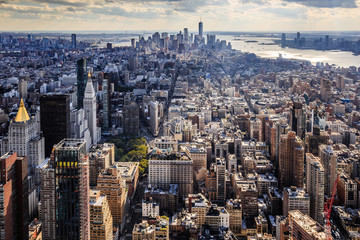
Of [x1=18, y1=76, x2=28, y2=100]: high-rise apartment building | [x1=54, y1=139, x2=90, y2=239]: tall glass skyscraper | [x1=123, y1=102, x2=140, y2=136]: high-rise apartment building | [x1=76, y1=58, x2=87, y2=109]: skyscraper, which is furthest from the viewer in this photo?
[x1=18, y1=76, x2=28, y2=100]: high-rise apartment building

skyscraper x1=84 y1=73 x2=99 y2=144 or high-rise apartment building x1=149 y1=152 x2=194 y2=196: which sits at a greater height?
skyscraper x1=84 y1=73 x2=99 y2=144

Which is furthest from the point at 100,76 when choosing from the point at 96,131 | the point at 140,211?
the point at 140,211

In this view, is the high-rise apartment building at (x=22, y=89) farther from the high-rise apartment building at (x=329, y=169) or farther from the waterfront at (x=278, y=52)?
the waterfront at (x=278, y=52)

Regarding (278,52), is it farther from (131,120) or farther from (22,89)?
(131,120)

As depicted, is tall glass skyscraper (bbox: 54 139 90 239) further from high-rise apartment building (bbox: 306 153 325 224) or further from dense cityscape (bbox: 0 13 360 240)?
high-rise apartment building (bbox: 306 153 325 224)

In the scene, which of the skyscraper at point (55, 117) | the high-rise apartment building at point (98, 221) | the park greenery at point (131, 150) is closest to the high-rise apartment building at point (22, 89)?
the park greenery at point (131, 150)

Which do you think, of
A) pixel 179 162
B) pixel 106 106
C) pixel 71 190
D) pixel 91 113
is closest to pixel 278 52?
pixel 106 106

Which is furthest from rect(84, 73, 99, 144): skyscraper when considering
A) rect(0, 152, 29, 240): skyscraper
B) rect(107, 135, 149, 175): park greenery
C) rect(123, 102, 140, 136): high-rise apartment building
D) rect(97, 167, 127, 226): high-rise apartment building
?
rect(0, 152, 29, 240): skyscraper
